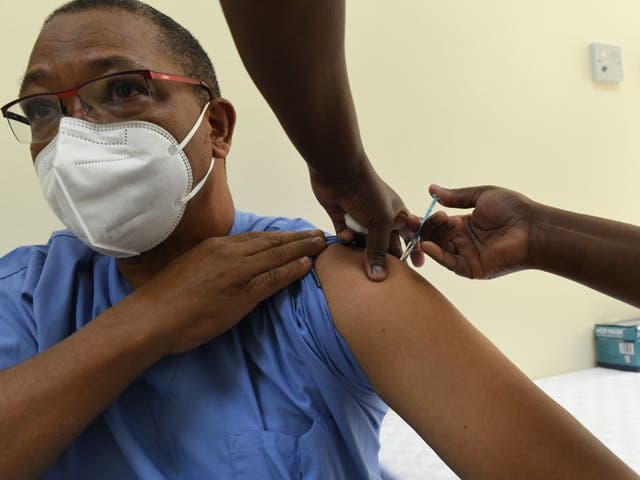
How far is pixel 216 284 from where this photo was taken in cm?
71

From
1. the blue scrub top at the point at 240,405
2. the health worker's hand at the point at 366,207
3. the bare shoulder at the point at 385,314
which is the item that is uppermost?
the health worker's hand at the point at 366,207

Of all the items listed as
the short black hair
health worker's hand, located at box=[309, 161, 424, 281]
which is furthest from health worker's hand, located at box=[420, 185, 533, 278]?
the short black hair

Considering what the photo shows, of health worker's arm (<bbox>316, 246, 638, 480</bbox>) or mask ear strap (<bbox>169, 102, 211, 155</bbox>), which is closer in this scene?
health worker's arm (<bbox>316, 246, 638, 480</bbox>)

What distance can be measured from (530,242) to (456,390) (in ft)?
1.19

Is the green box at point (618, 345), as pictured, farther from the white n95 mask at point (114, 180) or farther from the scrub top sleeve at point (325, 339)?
the white n95 mask at point (114, 180)

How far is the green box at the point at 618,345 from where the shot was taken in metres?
1.57

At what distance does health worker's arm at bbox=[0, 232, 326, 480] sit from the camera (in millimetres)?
594

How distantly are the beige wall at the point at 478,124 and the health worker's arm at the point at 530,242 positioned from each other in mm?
570

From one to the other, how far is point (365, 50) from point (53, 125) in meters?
0.96

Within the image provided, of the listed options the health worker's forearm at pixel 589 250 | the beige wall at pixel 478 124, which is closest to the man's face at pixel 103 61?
the beige wall at pixel 478 124

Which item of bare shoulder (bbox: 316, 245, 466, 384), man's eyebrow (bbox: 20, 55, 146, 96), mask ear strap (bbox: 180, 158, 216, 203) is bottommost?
bare shoulder (bbox: 316, 245, 466, 384)

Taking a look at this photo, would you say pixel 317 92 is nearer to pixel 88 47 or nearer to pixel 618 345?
pixel 88 47

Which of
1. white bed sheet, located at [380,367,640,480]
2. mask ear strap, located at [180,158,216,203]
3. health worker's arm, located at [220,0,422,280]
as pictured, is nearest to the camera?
health worker's arm, located at [220,0,422,280]

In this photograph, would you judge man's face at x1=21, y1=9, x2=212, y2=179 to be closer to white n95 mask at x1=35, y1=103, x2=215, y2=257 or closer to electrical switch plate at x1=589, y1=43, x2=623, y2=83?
white n95 mask at x1=35, y1=103, x2=215, y2=257
